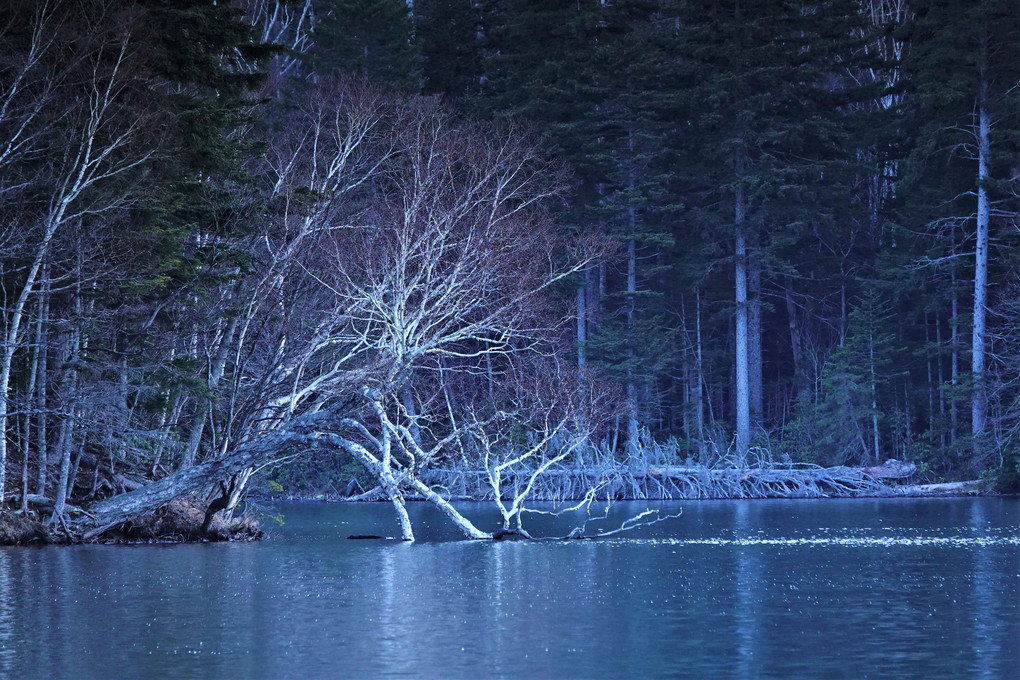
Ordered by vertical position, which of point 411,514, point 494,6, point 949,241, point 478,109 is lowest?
point 411,514

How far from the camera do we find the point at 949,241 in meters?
44.3

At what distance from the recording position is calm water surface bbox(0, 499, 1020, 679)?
9992 millimetres

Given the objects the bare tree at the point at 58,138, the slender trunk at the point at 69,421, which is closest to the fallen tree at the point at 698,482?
the slender trunk at the point at 69,421

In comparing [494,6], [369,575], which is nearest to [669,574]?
[369,575]

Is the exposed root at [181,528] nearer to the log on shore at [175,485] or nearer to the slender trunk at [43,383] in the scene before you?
the log on shore at [175,485]

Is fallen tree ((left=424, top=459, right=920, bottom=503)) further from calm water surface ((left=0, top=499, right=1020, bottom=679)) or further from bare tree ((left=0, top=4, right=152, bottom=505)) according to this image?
bare tree ((left=0, top=4, right=152, bottom=505))

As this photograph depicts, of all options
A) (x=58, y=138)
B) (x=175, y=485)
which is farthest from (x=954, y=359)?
(x=58, y=138)

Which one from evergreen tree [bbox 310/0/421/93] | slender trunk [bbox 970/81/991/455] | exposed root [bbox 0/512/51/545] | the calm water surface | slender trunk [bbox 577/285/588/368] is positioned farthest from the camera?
evergreen tree [bbox 310/0/421/93]

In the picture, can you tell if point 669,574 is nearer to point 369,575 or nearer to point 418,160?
point 369,575

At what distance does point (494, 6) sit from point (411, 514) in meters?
24.4

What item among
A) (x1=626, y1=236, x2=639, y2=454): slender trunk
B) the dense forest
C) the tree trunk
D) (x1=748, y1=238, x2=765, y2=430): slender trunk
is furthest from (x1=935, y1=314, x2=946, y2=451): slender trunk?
the tree trunk

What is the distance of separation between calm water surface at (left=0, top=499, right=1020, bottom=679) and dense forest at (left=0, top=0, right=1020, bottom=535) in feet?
11.5

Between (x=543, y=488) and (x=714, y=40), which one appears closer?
(x=543, y=488)

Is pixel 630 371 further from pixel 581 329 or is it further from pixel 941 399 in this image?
pixel 941 399
